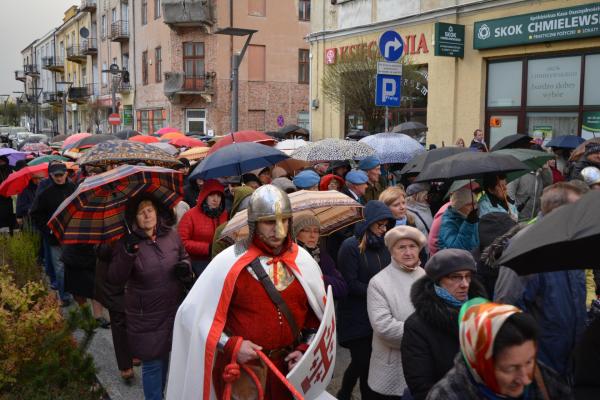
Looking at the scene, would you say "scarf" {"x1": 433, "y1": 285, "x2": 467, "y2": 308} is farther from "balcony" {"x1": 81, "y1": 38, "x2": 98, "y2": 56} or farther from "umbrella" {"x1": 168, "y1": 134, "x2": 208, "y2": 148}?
"balcony" {"x1": 81, "y1": 38, "x2": 98, "y2": 56}

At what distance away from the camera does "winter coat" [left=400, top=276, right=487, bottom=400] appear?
3373 mm

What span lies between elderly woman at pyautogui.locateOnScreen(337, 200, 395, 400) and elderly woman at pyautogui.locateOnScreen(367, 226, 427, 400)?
468mm

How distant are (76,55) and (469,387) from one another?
→ 2325 inches

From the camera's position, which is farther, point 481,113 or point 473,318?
point 481,113

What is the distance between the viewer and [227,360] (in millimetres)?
3512

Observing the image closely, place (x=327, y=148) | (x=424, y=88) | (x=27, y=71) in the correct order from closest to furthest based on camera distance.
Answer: (x=327, y=148) < (x=424, y=88) < (x=27, y=71)

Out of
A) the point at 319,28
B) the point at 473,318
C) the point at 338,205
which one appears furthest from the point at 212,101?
the point at 473,318

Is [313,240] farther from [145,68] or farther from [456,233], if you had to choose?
[145,68]

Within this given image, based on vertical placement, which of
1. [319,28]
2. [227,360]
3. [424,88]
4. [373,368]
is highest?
[319,28]

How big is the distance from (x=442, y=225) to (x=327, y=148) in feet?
11.5

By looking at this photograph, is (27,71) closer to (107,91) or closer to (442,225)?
(107,91)

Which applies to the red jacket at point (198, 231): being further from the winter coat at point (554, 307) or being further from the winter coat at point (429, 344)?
the winter coat at point (554, 307)

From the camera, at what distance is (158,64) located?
1550 inches

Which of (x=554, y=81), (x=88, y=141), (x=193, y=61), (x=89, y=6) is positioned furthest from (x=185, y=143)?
(x=89, y=6)
